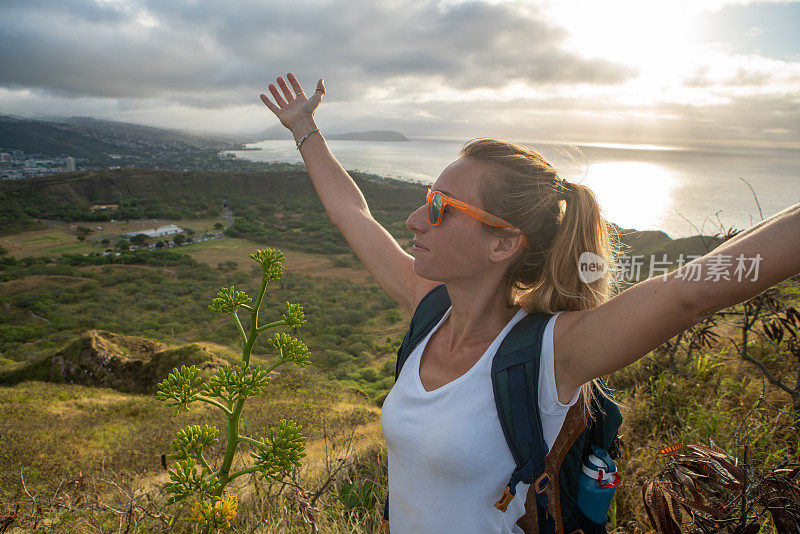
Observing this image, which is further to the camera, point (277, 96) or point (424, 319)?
point (277, 96)

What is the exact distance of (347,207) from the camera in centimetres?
192

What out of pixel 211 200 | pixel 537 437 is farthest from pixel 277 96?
pixel 211 200

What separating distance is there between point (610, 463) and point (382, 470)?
233cm

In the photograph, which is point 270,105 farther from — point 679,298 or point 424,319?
point 679,298

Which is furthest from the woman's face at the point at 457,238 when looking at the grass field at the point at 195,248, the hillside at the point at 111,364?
the grass field at the point at 195,248

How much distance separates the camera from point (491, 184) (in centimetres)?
129

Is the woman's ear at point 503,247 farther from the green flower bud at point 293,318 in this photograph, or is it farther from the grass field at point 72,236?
the grass field at point 72,236

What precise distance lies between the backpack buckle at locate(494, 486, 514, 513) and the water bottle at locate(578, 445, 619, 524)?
26 centimetres

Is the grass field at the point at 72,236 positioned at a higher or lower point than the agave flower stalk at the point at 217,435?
lower

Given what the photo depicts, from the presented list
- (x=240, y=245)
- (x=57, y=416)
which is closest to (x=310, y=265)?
(x=240, y=245)

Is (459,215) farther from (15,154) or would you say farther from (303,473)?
(15,154)

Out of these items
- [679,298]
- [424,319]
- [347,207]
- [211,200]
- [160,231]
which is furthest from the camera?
[211,200]

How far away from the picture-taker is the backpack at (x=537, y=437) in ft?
3.49

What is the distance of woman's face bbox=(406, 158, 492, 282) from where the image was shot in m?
1.30
